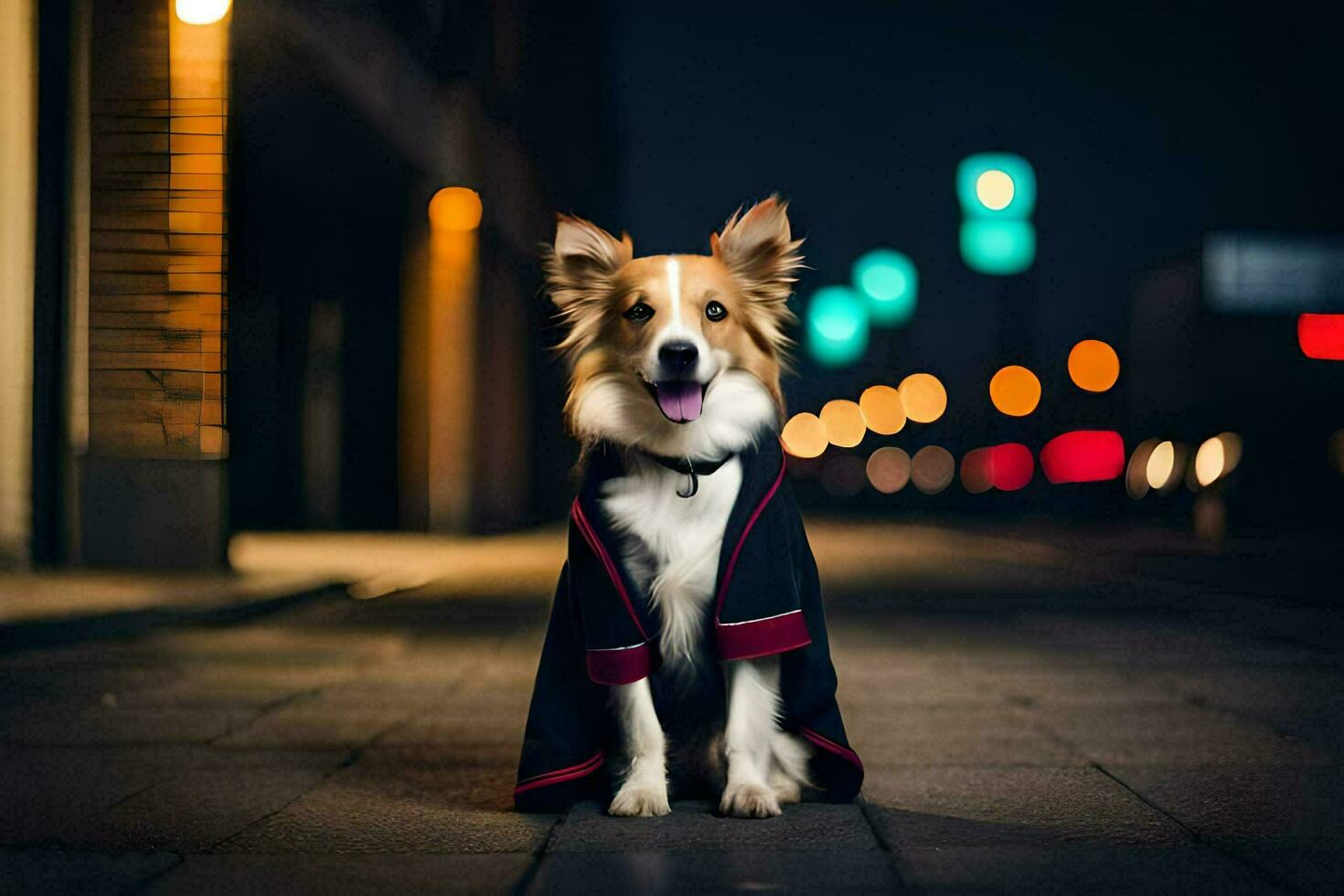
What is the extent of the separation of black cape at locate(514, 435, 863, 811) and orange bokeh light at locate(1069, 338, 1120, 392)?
177ft

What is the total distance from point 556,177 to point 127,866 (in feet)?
92.9

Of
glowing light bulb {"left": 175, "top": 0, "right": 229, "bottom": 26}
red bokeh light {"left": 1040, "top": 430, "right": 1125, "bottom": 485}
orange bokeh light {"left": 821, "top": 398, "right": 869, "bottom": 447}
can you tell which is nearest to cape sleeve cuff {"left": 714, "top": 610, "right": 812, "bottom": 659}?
glowing light bulb {"left": 175, "top": 0, "right": 229, "bottom": 26}

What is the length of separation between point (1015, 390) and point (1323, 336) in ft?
73.3

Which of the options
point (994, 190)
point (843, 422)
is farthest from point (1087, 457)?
point (843, 422)

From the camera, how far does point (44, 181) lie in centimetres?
1248

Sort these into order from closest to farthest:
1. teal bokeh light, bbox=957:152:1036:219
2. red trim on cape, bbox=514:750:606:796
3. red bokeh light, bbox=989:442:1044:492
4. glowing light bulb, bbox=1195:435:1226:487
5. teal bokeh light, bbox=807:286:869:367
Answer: red trim on cape, bbox=514:750:606:796
glowing light bulb, bbox=1195:435:1226:487
teal bokeh light, bbox=957:152:1036:219
teal bokeh light, bbox=807:286:869:367
red bokeh light, bbox=989:442:1044:492

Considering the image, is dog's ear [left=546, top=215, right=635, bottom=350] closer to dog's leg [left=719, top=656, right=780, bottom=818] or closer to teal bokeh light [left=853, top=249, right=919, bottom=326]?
dog's leg [left=719, top=656, right=780, bottom=818]

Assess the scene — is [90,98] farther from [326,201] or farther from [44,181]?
[326,201]

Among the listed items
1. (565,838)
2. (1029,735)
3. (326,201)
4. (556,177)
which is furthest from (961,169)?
(565,838)

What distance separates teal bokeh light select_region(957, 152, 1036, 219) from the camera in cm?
2953

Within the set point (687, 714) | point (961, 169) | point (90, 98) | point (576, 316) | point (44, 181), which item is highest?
point (961, 169)

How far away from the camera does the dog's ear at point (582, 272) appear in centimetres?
445

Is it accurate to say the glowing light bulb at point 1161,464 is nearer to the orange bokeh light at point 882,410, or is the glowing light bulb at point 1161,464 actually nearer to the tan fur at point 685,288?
the tan fur at point 685,288

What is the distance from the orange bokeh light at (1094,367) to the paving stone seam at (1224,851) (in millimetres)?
53343
